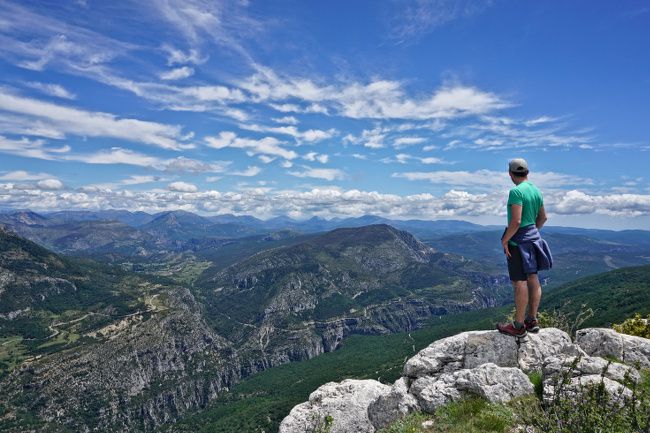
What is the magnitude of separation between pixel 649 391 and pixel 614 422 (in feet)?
20.7

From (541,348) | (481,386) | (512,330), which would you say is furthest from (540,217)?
(481,386)

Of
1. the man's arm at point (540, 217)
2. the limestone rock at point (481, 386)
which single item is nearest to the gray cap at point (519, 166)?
the man's arm at point (540, 217)

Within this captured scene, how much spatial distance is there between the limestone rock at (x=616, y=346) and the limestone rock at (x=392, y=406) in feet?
30.4

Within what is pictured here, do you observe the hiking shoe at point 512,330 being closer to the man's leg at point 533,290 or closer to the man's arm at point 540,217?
the man's leg at point 533,290

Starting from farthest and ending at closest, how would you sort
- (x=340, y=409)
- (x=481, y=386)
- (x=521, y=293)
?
(x=340, y=409), (x=521, y=293), (x=481, y=386)

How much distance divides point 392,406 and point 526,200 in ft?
35.5

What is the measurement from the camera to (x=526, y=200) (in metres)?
15.8

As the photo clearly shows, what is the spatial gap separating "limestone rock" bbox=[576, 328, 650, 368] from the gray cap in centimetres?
944

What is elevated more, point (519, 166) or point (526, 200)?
point (519, 166)

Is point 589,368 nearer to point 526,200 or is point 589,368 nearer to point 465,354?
point 465,354

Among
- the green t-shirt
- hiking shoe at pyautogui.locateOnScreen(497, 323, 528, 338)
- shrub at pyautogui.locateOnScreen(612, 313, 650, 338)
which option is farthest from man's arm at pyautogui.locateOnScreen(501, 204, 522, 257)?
shrub at pyautogui.locateOnScreen(612, 313, 650, 338)

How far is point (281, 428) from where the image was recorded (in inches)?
787

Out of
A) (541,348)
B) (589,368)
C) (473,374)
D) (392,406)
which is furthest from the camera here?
(541,348)

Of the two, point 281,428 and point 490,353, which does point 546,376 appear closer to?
point 490,353
